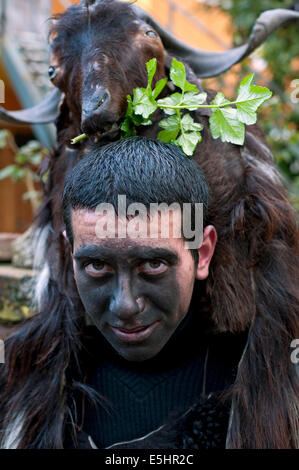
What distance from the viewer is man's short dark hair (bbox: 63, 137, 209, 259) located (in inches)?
62.4

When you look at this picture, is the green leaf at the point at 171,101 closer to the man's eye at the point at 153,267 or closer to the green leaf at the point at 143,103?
the green leaf at the point at 143,103

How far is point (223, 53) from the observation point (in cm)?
240

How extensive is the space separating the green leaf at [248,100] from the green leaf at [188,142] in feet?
0.48

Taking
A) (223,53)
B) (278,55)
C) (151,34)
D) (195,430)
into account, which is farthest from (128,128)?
(278,55)

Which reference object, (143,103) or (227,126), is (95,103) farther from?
(227,126)

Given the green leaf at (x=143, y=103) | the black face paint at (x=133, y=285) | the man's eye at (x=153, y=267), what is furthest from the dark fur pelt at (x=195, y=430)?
the green leaf at (x=143, y=103)

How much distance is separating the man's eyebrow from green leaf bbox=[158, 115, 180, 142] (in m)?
0.38

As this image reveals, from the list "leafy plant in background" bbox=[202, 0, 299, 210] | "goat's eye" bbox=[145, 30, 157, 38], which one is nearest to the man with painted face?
"goat's eye" bbox=[145, 30, 157, 38]

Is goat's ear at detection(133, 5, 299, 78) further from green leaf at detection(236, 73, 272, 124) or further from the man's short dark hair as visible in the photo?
the man's short dark hair

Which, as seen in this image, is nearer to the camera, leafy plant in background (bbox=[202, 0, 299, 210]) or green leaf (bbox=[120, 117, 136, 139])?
green leaf (bbox=[120, 117, 136, 139])

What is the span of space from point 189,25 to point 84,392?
6984 millimetres

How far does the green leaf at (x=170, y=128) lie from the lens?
5.78ft

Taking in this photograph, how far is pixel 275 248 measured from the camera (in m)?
1.84
